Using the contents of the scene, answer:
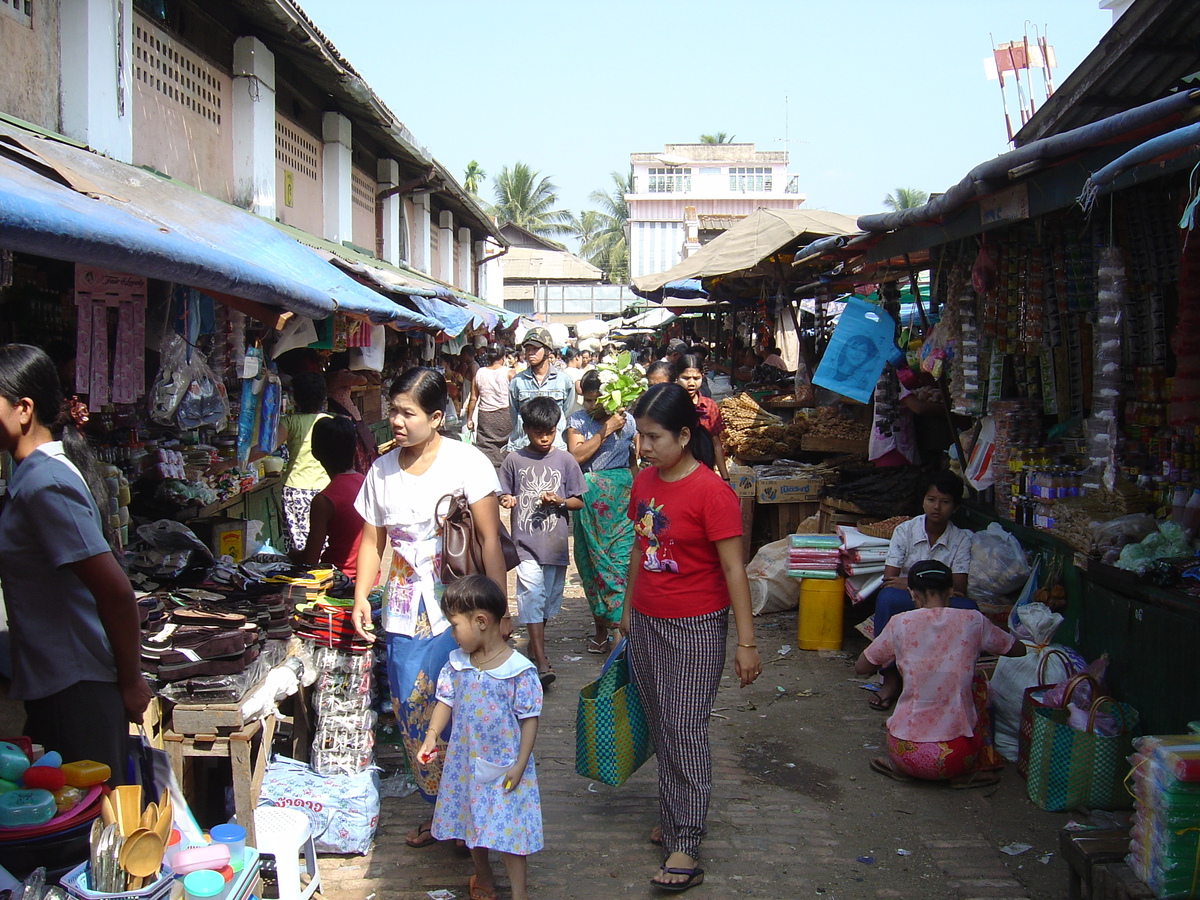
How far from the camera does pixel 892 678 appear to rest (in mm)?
5559

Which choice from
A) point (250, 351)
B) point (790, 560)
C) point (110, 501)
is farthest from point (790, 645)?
point (110, 501)

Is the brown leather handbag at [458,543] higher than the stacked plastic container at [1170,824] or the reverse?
higher

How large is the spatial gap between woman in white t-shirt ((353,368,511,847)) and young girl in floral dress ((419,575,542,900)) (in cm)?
27

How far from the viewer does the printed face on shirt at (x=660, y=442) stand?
355cm

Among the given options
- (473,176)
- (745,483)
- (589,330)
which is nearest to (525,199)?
(473,176)

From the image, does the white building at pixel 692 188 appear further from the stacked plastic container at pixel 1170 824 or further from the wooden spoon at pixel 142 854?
the wooden spoon at pixel 142 854

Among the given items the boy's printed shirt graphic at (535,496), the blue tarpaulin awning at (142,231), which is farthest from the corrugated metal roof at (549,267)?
the blue tarpaulin awning at (142,231)

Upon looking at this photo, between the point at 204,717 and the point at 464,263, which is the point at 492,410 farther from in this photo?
the point at 464,263

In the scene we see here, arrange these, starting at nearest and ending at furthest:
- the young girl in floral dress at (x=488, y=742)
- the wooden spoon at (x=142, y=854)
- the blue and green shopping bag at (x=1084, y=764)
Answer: the wooden spoon at (x=142, y=854) < the young girl in floral dress at (x=488, y=742) < the blue and green shopping bag at (x=1084, y=764)

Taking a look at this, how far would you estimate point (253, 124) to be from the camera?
8.62 metres

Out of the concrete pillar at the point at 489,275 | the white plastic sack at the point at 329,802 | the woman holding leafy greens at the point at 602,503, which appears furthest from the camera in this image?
the concrete pillar at the point at 489,275

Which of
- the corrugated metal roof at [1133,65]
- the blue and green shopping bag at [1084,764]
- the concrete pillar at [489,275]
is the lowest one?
the blue and green shopping bag at [1084,764]

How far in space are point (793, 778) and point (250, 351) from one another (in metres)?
3.87

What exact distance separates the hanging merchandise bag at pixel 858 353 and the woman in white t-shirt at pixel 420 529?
393cm
